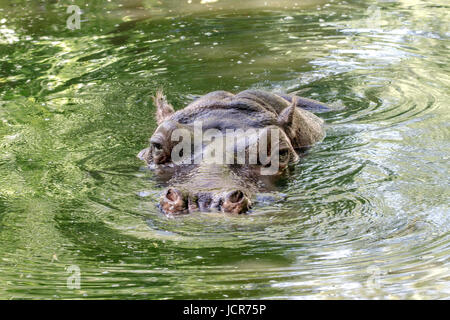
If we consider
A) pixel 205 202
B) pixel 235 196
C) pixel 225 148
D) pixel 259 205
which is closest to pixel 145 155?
pixel 225 148

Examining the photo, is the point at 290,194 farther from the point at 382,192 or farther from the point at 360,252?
the point at 360,252

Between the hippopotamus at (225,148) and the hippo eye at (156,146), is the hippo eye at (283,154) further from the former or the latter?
the hippo eye at (156,146)

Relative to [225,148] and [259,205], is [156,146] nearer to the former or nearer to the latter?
[225,148]

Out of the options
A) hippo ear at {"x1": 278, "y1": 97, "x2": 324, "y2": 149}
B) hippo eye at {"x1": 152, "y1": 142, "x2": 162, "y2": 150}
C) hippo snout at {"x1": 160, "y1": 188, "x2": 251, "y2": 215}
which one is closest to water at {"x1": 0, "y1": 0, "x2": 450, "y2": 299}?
hippo snout at {"x1": 160, "y1": 188, "x2": 251, "y2": 215}

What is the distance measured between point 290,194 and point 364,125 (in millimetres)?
2561

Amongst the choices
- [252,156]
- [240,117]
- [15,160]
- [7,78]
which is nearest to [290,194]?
[252,156]

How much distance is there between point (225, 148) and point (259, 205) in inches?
29.9

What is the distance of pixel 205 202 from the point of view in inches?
227

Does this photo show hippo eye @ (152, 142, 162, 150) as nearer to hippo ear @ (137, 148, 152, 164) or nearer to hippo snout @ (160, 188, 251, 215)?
hippo ear @ (137, 148, 152, 164)

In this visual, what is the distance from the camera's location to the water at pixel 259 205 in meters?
5.18

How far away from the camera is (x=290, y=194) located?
667 centimetres

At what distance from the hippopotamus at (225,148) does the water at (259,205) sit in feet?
0.52

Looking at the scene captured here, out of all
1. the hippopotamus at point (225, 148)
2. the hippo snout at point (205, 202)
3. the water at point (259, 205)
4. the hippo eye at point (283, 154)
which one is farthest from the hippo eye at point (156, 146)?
the hippo snout at point (205, 202)

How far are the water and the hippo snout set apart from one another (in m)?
0.08
